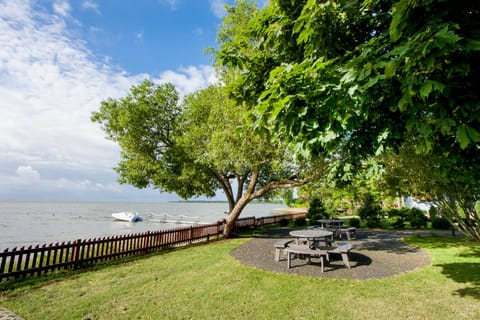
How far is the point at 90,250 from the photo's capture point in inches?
349

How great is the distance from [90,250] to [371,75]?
10.4m

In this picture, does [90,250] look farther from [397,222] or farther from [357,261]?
[397,222]

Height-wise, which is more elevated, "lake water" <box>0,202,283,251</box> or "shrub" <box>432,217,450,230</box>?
"shrub" <box>432,217,450,230</box>

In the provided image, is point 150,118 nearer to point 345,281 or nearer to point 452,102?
point 345,281

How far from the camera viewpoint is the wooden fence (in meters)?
6.56

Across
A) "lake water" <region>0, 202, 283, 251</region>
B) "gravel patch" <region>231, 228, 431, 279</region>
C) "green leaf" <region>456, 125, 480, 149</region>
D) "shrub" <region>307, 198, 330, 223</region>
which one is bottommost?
"lake water" <region>0, 202, 283, 251</region>

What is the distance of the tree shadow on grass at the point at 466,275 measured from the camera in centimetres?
551

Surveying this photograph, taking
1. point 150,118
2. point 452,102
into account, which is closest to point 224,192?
point 150,118

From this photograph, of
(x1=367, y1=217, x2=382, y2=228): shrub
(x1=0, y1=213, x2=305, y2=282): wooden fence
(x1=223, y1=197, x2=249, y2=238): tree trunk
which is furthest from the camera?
(x1=367, y1=217, x2=382, y2=228): shrub

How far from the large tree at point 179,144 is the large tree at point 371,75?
264 inches

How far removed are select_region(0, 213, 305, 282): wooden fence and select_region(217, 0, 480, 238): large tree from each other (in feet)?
24.4

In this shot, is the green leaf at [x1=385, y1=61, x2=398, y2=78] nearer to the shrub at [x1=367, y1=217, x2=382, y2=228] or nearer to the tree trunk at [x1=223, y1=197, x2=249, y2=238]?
the tree trunk at [x1=223, y1=197, x2=249, y2=238]

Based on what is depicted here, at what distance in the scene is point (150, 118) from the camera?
13242 mm

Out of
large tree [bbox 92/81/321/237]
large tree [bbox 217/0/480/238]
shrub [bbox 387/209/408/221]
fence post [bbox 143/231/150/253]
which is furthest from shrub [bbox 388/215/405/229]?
fence post [bbox 143/231/150/253]
